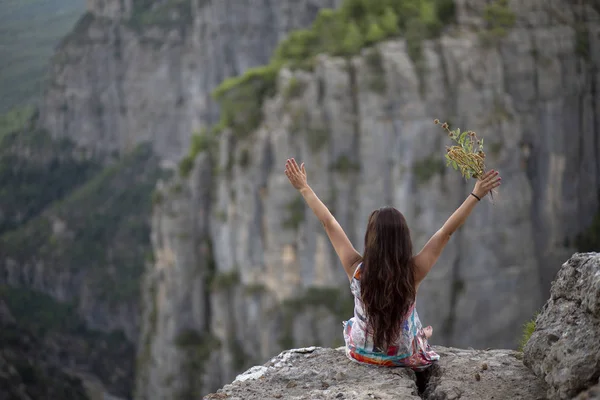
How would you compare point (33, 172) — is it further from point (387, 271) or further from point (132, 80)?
point (387, 271)

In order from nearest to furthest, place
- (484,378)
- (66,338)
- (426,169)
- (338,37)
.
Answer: (484,378)
(426,169)
(338,37)
(66,338)

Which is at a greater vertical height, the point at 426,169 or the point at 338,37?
the point at 338,37

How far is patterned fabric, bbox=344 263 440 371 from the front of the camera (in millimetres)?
5160

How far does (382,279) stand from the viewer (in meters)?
4.88

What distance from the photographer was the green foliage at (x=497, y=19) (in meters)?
26.5

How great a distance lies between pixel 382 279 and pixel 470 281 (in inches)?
883

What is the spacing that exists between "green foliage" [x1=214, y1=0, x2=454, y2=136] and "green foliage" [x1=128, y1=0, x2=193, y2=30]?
117ft

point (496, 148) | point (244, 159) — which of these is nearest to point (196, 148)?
A: point (244, 159)

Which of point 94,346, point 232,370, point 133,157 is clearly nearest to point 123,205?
point 133,157

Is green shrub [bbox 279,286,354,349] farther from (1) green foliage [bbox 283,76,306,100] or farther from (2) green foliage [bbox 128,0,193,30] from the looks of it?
(2) green foliage [bbox 128,0,193,30]

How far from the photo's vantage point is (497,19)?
1052 inches

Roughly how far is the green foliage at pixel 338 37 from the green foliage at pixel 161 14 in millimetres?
35759

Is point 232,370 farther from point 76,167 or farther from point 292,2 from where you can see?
point 76,167

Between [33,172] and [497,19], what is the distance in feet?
139
